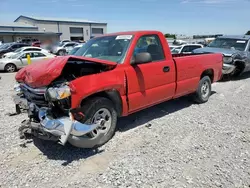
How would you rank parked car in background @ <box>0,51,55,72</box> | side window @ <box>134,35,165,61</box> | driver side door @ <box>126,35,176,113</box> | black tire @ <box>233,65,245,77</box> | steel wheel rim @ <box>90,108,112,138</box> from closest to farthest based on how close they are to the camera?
steel wheel rim @ <box>90,108,112,138</box> < driver side door @ <box>126,35,176,113</box> < side window @ <box>134,35,165,61</box> < black tire @ <box>233,65,245,77</box> < parked car in background @ <box>0,51,55,72</box>

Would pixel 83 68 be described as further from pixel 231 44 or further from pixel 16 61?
pixel 16 61

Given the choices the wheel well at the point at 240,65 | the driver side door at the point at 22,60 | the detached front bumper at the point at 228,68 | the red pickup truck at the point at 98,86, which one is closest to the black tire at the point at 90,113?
the red pickup truck at the point at 98,86

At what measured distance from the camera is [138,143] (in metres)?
3.81

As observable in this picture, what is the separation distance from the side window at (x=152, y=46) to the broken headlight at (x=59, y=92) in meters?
1.82

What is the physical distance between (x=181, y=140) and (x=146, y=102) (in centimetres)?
97

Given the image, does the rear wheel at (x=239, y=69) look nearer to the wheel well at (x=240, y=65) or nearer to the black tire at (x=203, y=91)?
the wheel well at (x=240, y=65)

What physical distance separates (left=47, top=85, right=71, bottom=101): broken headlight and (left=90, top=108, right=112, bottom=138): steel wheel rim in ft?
2.11

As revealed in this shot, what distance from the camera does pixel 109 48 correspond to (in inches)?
167

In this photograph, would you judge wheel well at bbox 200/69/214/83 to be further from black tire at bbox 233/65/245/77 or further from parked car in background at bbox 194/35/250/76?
black tire at bbox 233/65/245/77

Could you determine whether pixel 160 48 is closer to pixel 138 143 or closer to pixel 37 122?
pixel 138 143

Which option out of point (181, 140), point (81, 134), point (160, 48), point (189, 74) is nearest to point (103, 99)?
point (81, 134)

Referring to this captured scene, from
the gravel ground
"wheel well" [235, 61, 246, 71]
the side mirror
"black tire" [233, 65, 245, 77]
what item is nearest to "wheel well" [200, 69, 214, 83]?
the gravel ground

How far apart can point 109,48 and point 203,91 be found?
3193mm

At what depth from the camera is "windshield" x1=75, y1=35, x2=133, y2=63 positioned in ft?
13.2
